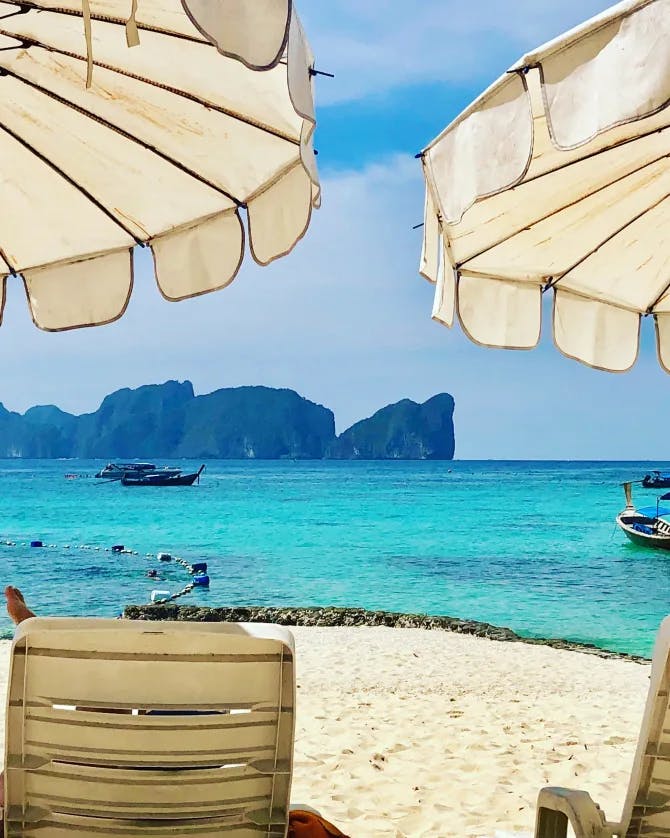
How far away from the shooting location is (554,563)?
28297 mm

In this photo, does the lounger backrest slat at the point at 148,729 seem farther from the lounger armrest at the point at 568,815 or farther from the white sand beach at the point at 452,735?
the white sand beach at the point at 452,735

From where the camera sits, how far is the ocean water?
19875 mm

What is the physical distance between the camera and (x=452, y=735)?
597 centimetres

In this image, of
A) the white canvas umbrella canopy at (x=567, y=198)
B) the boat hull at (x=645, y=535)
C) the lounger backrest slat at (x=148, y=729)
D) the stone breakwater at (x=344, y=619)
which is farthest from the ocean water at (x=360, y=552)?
the lounger backrest slat at (x=148, y=729)

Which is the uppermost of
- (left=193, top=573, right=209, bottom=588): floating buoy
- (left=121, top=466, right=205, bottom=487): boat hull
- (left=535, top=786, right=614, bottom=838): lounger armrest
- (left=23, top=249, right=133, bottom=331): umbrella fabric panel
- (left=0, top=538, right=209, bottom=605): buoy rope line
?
(left=23, top=249, right=133, bottom=331): umbrella fabric panel

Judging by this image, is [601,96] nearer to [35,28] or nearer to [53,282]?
[35,28]

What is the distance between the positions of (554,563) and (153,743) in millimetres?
28069

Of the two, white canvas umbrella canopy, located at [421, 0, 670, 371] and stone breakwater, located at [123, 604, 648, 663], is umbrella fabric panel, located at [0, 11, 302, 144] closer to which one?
white canvas umbrella canopy, located at [421, 0, 670, 371]

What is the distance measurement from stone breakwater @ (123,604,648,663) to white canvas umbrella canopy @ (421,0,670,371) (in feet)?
33.4

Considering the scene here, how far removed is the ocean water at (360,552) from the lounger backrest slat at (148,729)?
45.5 feet

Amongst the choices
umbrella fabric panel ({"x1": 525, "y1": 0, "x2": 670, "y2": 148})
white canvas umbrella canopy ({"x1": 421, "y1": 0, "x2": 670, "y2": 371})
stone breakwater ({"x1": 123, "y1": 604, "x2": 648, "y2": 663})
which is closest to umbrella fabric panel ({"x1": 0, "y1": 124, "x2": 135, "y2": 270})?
white canvas umbrella canopy ({"x1": 421, "y1": 0, "x2": 670, "y2": 371})

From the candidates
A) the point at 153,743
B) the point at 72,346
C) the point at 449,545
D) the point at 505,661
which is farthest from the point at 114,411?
the point at 153,743

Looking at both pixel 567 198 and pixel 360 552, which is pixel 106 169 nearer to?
pixel 567 198

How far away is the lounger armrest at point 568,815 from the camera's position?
1.92 m
